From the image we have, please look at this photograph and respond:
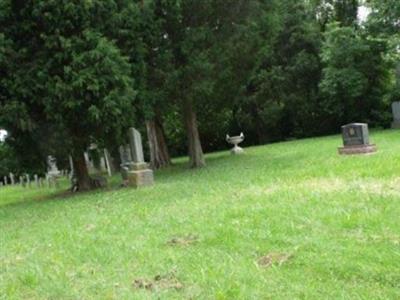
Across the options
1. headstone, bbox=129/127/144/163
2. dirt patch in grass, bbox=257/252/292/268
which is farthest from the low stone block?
dirt patch in grass, bbox=257/252/292/268

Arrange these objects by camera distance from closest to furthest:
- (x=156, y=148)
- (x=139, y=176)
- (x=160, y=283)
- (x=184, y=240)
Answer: (x=160, y=283)
(x=184, y=240)
(x=139, y=176)
(x=156, y=148)

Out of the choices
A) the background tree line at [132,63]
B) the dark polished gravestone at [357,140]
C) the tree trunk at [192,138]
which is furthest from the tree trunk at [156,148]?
the dark polished gravestone at [357,140]

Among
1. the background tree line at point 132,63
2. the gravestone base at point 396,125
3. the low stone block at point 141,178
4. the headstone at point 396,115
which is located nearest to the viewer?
the background tree line at point 132,63

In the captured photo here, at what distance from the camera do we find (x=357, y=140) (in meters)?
14.8

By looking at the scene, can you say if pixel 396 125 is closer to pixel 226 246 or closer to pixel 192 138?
pixel 192 138

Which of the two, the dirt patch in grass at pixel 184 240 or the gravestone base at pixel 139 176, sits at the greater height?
the gravestone base at pixel 139 176

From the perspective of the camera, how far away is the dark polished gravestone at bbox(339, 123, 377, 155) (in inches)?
567

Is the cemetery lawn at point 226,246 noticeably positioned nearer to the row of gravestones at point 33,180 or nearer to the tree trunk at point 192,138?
the tree trunk at point 192,138

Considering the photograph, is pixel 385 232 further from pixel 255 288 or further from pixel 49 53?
pixel 49 53

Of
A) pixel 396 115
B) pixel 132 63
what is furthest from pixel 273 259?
pixel 396 115

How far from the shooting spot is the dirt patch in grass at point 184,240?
230 inches

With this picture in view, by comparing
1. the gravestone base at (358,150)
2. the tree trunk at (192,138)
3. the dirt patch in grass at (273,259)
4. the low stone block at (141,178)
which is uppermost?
the tree trunk at (192,138)

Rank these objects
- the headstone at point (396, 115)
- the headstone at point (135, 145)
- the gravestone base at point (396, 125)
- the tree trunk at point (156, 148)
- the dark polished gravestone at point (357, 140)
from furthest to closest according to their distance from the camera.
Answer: the gravestone base at point (396, 125)
the headstone at point (396, 115)
the tree trunk at point (156, 148)
the dark polished gravestone at point (357, 140)
the headstone at point (135, 145)

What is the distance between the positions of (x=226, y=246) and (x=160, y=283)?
3.64 feet
